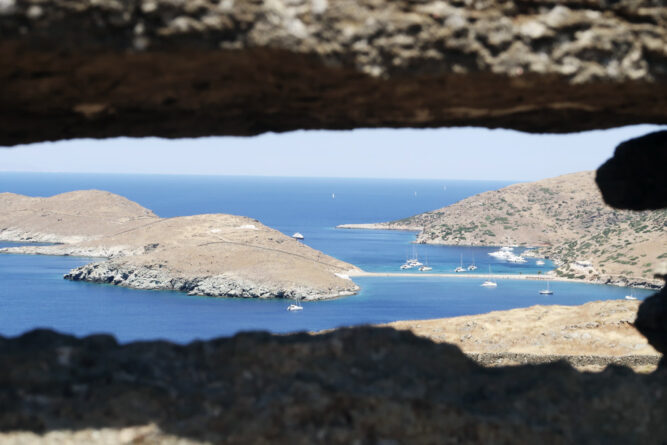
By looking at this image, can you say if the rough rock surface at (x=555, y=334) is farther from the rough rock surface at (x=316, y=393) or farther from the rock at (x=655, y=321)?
the rough rock surface at (x=316, y=393)

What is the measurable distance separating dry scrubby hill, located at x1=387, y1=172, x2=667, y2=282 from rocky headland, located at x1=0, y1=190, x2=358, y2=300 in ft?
122

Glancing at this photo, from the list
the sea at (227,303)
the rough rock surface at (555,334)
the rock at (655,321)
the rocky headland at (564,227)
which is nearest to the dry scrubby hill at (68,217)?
the sea at (227,303)

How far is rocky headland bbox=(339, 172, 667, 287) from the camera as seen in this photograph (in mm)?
95125

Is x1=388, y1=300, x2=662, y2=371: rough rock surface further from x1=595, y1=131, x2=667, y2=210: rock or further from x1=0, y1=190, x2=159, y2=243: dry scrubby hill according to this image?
x1=0, y1=190, x2=159, y2=243: dry scrubby hill

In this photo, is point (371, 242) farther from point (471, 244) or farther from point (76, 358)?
point (76, 358)

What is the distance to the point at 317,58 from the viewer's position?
492 centimetres

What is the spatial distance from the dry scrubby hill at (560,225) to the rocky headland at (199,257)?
37.3 meters

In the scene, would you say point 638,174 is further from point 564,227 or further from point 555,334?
point 564,227

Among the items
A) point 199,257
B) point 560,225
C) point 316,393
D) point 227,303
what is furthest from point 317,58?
point 560,225

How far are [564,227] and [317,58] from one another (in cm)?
13868

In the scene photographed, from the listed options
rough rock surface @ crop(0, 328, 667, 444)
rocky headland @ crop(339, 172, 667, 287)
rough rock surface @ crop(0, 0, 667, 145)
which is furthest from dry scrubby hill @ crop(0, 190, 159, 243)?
rough rock surface @ crop(0, 0, 667, 145)

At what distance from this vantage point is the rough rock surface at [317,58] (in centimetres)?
457

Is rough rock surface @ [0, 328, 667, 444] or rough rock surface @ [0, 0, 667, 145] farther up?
rough rock surface @ [0, 0, 667, 145]

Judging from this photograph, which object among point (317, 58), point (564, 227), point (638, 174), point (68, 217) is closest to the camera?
point (317, 58)
